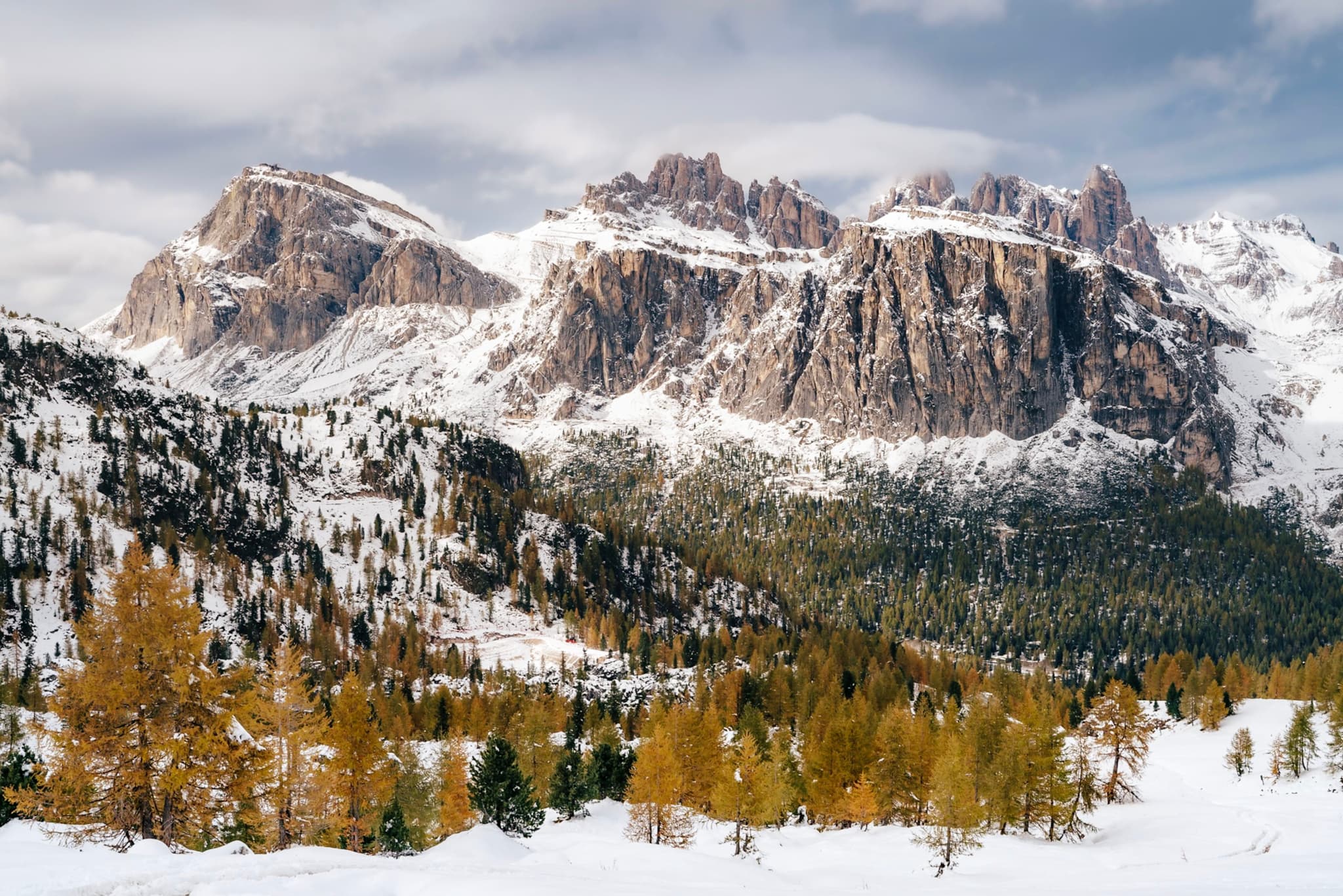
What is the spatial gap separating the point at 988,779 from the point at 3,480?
162369 millimetres

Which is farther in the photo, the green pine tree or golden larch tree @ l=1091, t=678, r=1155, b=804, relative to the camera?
golden larch tree @ l=1091, t=678, r=1155, b=804

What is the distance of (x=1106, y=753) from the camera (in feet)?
245

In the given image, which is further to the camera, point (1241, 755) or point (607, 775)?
point (1241, 755)

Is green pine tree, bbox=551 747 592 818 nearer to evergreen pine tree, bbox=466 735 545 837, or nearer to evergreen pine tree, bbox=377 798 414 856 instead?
evergreen pine tree, bbox=466 735 545 837

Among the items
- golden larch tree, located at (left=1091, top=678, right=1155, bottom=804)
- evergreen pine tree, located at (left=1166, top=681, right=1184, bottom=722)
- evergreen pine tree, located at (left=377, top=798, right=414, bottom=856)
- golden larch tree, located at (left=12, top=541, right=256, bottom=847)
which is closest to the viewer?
golden larch tree, located at (left=12, top=541, right=256, bottom=847)

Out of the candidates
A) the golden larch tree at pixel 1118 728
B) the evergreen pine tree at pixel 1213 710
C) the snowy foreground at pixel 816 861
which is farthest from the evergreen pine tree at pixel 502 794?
the evergreen pine tree at pixel 1213 710

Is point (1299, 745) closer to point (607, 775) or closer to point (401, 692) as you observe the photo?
point (607, 775)

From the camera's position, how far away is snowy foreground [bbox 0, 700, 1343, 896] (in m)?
21.0

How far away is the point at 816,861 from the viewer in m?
55.2

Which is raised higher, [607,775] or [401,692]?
[607,775]

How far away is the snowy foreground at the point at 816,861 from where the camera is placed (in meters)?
21.0

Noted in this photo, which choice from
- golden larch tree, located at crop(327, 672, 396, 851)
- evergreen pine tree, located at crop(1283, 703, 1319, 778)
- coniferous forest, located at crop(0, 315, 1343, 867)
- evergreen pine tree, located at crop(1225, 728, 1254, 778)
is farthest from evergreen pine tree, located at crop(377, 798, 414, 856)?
evergreen pine tree, located at crop(1283, 703, 1319, 778)

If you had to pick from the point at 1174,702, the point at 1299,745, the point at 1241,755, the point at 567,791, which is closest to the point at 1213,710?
the point at 1174,702

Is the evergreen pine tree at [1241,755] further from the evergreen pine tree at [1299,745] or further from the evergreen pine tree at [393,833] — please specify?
the evergreen pine tree at [393,833]
